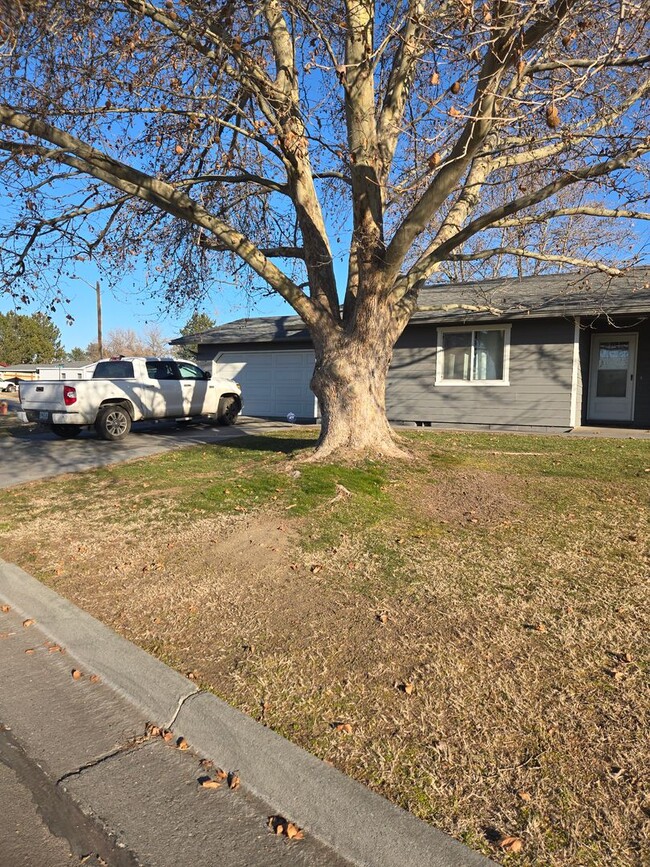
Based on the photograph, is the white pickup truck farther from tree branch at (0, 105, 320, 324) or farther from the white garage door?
tree branch at (0, 105, 320, 324)

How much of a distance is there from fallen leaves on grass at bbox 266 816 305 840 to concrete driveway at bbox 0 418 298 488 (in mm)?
7196

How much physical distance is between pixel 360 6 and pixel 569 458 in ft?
22.0

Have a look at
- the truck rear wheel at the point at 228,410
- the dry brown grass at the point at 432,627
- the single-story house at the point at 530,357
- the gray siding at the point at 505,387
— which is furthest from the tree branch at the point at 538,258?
the truck rear wheel at the point at 228,410

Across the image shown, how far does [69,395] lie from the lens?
11797 millimetres

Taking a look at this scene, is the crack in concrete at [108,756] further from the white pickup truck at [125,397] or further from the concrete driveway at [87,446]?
the white pickup truck at [125,397]

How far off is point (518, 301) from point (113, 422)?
9.61 metres

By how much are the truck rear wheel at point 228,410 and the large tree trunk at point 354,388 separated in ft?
24.5

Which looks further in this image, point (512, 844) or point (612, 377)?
point (612, 377)

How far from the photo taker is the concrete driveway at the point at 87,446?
9.23 m

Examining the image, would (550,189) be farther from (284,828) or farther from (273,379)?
(273,379)

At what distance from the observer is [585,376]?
48.1 ft

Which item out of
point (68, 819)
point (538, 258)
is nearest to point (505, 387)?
point (538, 258)

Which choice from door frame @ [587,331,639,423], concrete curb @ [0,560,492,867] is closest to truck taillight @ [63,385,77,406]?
concrete curb @ [0,560,492,867]

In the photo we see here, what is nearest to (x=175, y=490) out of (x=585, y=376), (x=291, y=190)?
(x=291, y=190)
